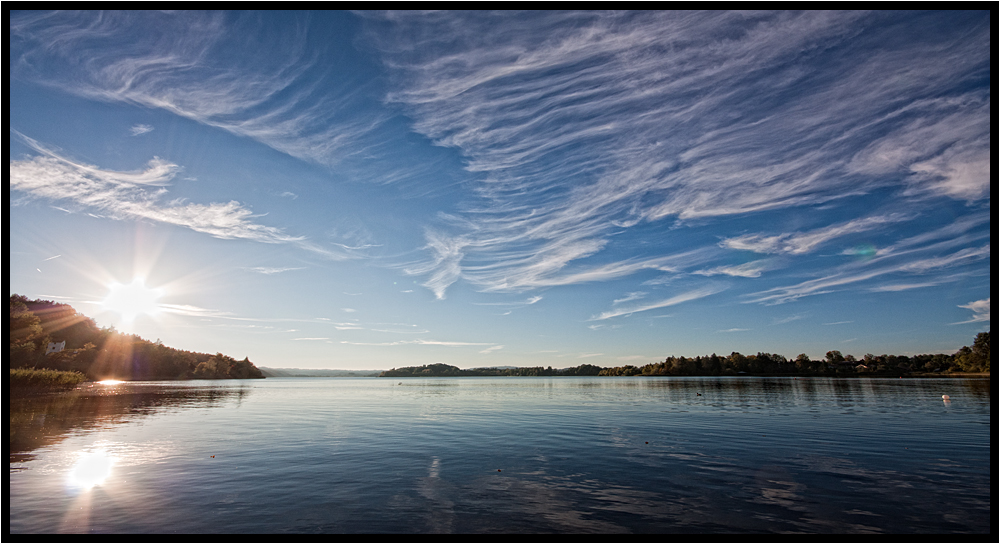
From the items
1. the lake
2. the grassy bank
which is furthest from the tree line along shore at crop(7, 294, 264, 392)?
the lake

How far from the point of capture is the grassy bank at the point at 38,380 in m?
72.7

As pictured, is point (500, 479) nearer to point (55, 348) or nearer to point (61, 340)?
point (55, 348)

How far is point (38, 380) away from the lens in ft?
259

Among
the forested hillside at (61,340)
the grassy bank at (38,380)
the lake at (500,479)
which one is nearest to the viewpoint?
the lake at (500,479)

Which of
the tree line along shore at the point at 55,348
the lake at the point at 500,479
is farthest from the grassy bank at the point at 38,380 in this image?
the lake at the point at 500,479

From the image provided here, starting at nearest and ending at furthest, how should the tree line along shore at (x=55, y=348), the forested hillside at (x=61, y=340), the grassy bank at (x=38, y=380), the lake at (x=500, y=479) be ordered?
the lake at (x=500, y=479) → the grassy bank at (x=38, y=380) → the tree line along shore at (x=55, y=348) → the forested hillside at (x=61, y=340)

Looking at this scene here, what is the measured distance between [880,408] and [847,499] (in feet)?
191

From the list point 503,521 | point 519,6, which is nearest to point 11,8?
point 519,6

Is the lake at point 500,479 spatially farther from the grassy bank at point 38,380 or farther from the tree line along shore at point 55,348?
the grassy bank at point 38,380

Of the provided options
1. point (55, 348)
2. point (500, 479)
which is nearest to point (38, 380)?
point (55, 348)

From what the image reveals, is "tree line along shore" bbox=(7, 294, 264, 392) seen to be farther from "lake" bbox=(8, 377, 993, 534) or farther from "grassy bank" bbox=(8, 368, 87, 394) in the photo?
"lake" bbox=(8, 377, 993, 534)

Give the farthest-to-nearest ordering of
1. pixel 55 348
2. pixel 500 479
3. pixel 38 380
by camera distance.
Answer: pixel 55 348 < pixel 38 380 < pixel 500 479

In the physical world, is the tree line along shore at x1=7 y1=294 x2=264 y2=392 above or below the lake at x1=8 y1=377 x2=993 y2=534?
above

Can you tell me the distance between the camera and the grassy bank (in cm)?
7269
